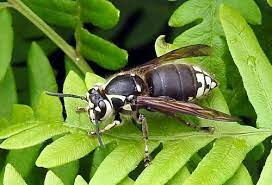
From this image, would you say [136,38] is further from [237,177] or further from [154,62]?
[237,177]

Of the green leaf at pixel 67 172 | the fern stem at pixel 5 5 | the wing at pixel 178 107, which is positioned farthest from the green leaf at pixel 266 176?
the fern stem at pixel 5 5

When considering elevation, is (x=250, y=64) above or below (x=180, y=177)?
above

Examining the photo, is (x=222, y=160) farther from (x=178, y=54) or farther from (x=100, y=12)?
(x=100, y=12)

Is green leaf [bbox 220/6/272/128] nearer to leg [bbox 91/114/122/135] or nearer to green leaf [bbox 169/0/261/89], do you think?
green leaf [bbox 169/0/261/89]

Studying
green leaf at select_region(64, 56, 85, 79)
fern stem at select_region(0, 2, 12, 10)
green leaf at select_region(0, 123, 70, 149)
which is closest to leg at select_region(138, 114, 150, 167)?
green leaf at select_region(0, 123, 70, 149)

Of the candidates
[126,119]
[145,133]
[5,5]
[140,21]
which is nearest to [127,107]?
[126,119]

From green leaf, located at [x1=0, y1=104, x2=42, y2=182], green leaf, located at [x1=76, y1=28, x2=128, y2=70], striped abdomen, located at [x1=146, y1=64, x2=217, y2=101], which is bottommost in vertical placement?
green leaf, located at [x1=0, y1=104, x2=42, y2=182]
